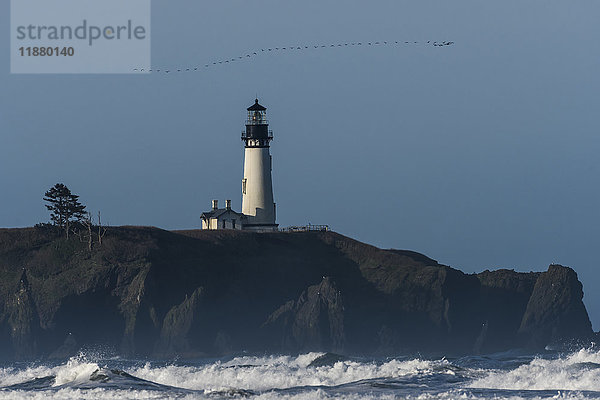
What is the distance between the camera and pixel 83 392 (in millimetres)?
52125

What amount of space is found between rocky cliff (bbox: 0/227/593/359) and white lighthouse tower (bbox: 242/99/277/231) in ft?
9.77

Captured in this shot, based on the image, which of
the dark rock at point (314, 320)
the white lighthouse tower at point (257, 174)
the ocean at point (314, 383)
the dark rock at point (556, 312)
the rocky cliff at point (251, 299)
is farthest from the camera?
the white lighthouse tower at point (257, 174)

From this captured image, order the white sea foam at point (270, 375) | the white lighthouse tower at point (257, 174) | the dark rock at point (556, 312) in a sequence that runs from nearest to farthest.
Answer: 1. the white sea foam at point (270, 375)
2. the dark rock at point (556, 312)
3. the white lighthouse tower at point (257, 174)

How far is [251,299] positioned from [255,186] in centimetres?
1286

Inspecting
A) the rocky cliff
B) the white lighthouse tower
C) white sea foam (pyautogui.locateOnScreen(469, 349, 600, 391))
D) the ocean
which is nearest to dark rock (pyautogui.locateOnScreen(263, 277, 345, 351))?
the rocky cliff

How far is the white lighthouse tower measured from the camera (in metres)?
114

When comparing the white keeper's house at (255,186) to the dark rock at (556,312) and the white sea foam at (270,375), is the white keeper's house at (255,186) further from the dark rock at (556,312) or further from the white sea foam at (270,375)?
the white sea foam at (270,375)

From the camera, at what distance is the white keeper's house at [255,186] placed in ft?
374

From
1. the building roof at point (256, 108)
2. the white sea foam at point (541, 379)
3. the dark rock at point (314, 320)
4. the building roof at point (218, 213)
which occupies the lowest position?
the white sea foam at point (541, 379)

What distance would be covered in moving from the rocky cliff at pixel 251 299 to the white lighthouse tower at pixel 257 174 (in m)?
2.98

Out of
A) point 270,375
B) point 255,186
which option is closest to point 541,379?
point 270,375

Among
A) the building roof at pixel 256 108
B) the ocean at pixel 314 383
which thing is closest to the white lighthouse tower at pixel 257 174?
the building roof at pixel 256 108

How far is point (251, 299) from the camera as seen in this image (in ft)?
342

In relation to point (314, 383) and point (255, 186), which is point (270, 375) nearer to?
point (314, 383)
